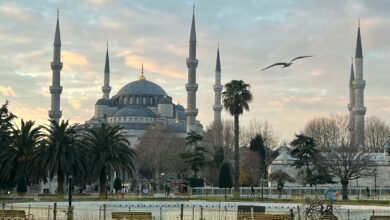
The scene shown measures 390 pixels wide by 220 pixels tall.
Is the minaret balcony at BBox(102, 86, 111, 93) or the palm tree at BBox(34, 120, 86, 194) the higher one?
the minaret balcony at BBox(102, 86, 111, 93)

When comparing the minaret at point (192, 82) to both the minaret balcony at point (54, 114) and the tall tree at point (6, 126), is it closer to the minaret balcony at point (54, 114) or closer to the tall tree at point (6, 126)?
the minaret balcony at point (54, 114)

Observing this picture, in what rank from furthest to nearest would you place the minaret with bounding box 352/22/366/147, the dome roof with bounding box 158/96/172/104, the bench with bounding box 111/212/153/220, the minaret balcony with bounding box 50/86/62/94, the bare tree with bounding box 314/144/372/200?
1. the dome roof with bounding box 158/96/172/104
2. the minaret balcony with bounding box 50/86/62/94
3. the minaret with bounding box 352/22/366/147
4. the bare tree with bounding box 314/144/372/200
5. the bench with bounding box 111/212/153/220

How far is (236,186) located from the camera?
48094 millimetres

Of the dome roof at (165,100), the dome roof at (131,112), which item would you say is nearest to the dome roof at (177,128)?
the dome roof at (131,112)

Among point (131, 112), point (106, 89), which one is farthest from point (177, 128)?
point (106, 89)

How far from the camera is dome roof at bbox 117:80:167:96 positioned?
407 ft

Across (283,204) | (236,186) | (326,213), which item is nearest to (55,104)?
(236,186)

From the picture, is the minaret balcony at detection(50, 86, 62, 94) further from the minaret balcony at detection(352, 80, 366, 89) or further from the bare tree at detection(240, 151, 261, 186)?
the minaret balcony at detection(352, 80, 366, 89)

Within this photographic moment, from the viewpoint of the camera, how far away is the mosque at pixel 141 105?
286 feet

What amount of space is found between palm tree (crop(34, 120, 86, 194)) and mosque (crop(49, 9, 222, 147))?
40.4 metres

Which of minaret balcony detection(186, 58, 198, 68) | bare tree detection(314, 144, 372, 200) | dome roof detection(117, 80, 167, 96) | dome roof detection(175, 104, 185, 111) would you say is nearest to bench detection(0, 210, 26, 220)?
bare tree detection(314, 144, 372, 200)

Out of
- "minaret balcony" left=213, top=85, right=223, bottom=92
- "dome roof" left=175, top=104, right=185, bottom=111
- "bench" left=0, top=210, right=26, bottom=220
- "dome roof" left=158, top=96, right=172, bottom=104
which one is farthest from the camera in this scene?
"dome roof" left=175, top=104, right=185, bottom=111

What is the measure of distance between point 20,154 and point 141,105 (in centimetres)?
7523

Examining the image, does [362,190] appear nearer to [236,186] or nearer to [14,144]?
[236,186]
